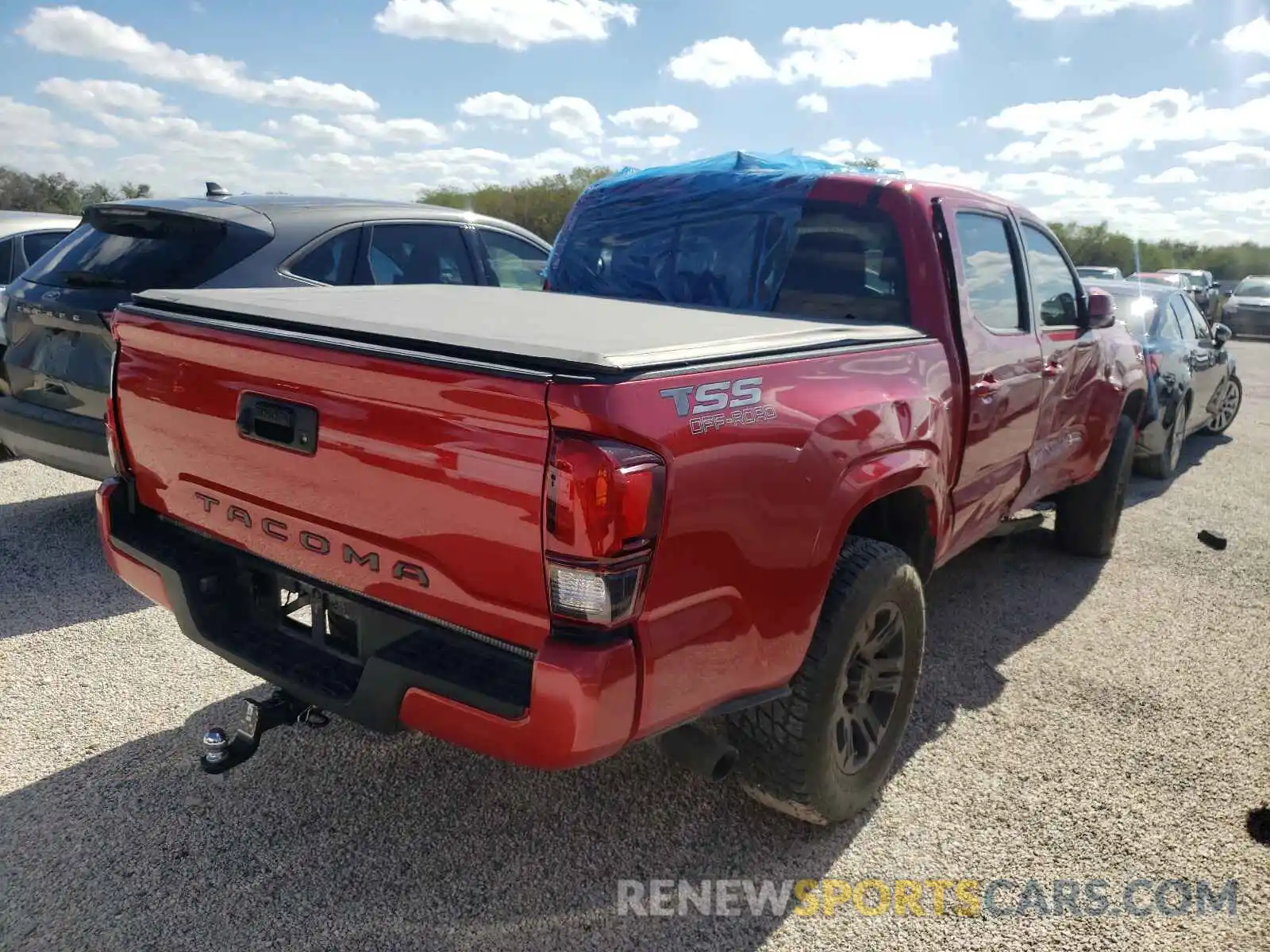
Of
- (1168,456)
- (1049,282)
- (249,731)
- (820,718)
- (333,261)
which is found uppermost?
(1049,282)

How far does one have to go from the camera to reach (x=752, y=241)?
149 inches

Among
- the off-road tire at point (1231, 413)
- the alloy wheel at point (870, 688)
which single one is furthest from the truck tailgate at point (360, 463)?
the off-road tire at point (1231, 413)

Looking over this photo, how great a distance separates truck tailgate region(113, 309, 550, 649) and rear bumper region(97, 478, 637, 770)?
0.23 ft

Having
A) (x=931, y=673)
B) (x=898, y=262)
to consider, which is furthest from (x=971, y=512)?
(x=898, y=262)

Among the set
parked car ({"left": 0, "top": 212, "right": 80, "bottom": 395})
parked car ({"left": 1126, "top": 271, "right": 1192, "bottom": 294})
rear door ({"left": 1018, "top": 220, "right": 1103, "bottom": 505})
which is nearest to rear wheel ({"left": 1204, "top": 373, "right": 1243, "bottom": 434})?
parked car ({"left": 1126, "top": 271, "right": 1192, "bottom": 294})

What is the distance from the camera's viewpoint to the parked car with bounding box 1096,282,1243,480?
7230 mm

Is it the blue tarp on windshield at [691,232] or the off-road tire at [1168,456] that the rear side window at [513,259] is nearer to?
the blue tarp on windshield at [691,232]

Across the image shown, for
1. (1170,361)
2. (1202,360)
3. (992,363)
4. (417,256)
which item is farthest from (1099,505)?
(417,256)

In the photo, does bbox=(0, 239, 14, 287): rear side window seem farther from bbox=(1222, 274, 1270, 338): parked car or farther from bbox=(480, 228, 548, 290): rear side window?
bbox=(1222, 274, 1270, 338): parked car

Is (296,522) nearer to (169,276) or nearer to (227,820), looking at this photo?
(227,820)

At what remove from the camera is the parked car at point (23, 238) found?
24.8 feet

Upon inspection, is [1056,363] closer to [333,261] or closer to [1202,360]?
[333,261]

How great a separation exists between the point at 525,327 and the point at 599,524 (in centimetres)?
79

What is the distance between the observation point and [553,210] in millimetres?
42969
